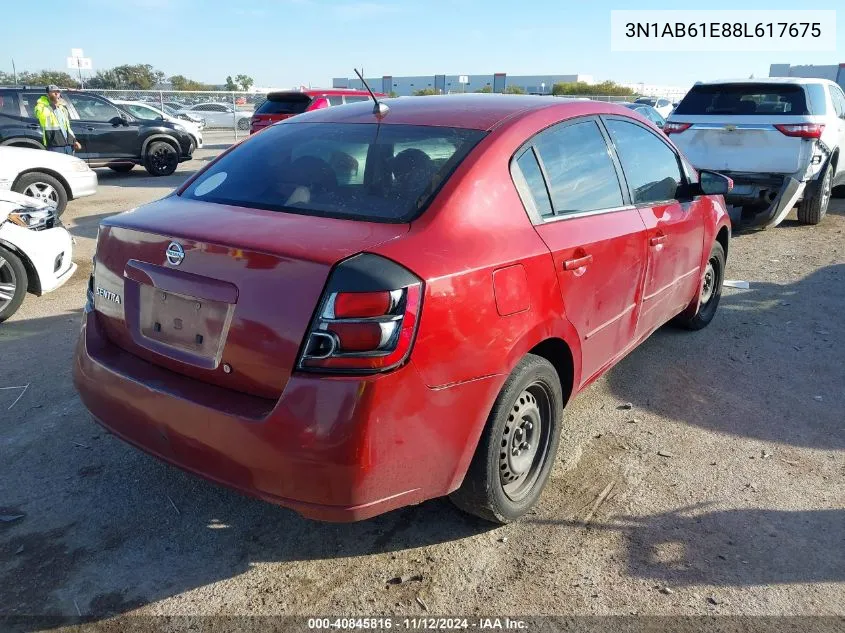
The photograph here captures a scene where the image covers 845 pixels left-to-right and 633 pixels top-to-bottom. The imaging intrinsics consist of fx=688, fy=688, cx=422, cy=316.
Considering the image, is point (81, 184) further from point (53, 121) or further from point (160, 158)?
point (160, 158)

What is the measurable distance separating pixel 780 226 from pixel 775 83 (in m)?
2.11

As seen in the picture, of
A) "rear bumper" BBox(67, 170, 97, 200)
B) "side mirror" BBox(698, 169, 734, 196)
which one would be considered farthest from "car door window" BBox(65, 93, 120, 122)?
"side mirror" BBox(698, 169, 734, 196)

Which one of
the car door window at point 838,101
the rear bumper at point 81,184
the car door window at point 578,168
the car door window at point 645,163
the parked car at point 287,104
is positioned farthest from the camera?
the parked car at point 287,104

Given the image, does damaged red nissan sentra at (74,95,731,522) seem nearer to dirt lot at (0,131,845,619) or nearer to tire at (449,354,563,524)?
tire at (449,354,563,524)

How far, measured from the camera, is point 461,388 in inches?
94.3

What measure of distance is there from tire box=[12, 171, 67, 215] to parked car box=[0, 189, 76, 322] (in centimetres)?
354

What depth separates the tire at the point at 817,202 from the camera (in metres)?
9.02

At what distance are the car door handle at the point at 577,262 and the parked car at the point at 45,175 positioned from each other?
26.1 ft

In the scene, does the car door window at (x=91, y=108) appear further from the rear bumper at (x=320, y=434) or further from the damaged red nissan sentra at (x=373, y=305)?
the rear bumper at (x=320, y=434)

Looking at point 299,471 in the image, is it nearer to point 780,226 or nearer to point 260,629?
point 260,629

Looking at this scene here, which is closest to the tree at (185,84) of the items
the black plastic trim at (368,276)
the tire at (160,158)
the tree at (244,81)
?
the tree at (244,81)

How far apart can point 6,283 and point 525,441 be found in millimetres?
4515

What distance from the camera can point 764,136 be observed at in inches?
326

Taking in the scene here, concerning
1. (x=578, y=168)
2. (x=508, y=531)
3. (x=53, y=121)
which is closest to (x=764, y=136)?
(x=578, y=168)
